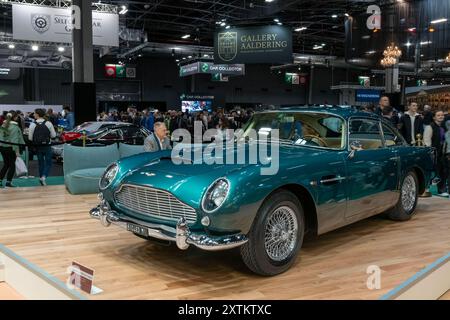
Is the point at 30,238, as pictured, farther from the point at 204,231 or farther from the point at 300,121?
the point at 300,121

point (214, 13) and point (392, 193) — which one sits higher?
point (214, 13)

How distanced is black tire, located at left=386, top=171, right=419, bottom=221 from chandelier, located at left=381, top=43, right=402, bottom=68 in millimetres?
12868

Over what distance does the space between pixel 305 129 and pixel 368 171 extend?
2.53 ft

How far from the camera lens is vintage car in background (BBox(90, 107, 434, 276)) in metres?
3.30

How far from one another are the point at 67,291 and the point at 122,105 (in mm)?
27811

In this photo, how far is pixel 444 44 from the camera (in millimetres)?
18250

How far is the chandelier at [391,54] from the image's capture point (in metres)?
17.3

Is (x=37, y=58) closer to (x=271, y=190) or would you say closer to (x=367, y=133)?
(x=367, y=133)

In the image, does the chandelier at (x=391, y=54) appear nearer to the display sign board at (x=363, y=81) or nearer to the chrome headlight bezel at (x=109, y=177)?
the chrome headlight bezel at (x=109, y=177)

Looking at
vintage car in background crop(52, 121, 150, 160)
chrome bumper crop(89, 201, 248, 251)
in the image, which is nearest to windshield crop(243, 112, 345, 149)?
chrome bumper crop(89, 201, 248, 251)

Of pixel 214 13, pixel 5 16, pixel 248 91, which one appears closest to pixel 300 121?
pixel 214 13

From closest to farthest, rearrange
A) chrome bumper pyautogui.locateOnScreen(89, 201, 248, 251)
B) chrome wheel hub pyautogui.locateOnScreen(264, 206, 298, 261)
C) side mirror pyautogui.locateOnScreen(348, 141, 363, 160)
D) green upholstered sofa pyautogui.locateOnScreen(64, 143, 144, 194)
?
chrome bumper pyautogui.locateOnScreen(89, 201, 248, 251), chrome wheel hub pyautogui.locateOnScreen(264, 206, 298, 261), side mirror pyautogui.locateOnScreen(348, 141, 363, 160), green upholstered sofa pyautogui.locateOnScreen(64, 143, 144, 194)

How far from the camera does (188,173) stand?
361cm

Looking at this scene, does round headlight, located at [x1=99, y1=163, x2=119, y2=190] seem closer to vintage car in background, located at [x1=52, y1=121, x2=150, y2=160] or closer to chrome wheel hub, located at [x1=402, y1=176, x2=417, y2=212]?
chrome wheel hub, located at [x1=402, y1=176, x2=417, y2=212]
